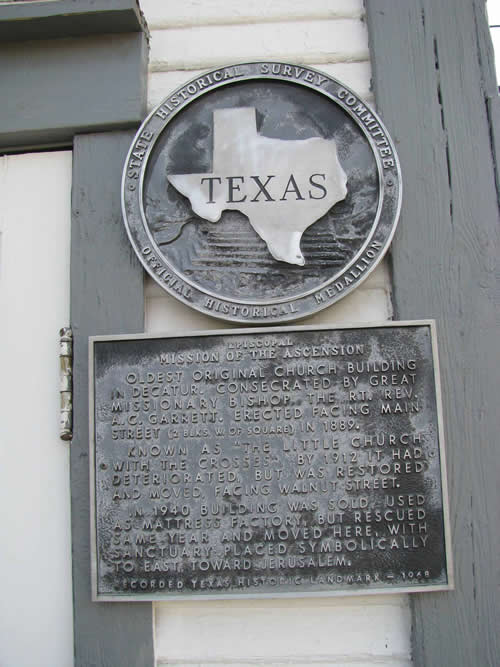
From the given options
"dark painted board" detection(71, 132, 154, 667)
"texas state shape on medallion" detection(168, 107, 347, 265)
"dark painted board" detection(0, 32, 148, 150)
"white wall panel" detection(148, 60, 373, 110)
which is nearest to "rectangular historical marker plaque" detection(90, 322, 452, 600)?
"dark painted board" detection(71, 132, 154, 667)

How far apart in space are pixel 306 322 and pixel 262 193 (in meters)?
0.63

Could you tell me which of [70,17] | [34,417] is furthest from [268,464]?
[70,17]

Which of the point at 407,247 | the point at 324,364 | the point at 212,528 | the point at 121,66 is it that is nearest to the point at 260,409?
the point at 324,364

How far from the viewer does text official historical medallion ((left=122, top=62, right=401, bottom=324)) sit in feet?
9.62

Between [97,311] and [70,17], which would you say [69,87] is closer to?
[70,17]

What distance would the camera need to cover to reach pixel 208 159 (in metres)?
3.08

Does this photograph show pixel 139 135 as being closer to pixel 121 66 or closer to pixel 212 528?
pixel 121 66

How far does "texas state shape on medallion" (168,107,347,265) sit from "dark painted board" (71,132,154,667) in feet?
1.17

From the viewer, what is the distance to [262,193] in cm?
300

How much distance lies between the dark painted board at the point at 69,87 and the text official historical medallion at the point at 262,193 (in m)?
0.21

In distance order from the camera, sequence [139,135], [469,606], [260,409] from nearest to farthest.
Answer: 1. [469,606]
2. [260,409]
3. [139,135]

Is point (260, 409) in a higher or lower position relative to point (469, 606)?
higher

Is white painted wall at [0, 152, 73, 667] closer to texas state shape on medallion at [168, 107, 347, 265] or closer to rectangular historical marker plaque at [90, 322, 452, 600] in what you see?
rectangular historical marker plaque at [90, 322, 452, 600]

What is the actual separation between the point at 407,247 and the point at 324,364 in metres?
0.66
